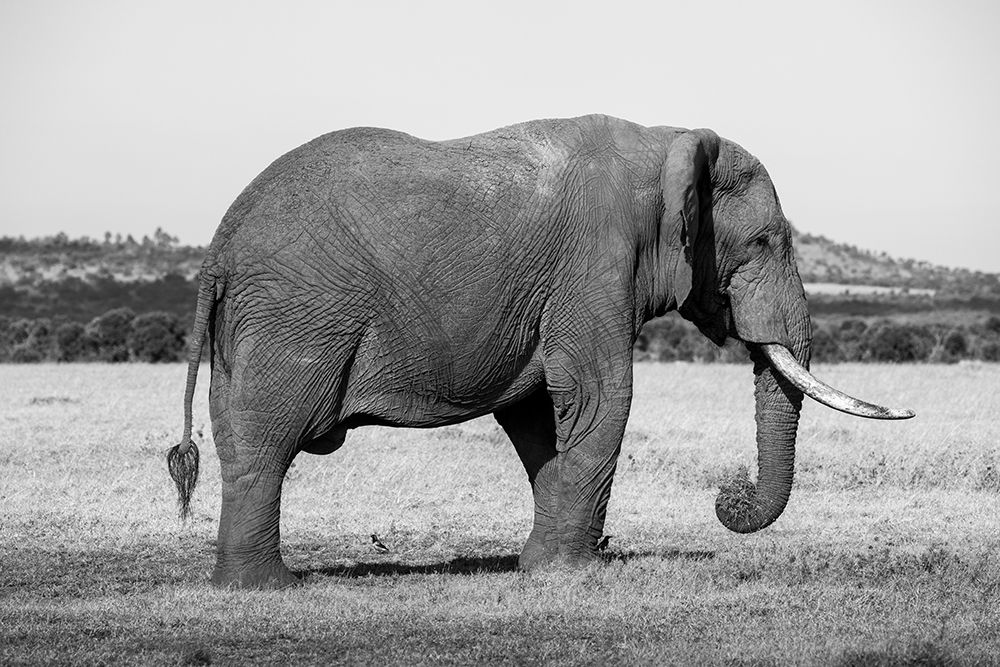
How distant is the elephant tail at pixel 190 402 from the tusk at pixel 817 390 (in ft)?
14.4

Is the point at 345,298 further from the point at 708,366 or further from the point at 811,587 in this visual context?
the point at 708,366

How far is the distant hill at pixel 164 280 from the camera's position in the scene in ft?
283

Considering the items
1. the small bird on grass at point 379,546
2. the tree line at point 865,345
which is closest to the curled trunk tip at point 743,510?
the small bird on grass at point 379,546

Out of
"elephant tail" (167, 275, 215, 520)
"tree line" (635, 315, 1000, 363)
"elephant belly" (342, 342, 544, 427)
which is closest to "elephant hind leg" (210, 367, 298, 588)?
"elephant tail" (167, 275, 215, 520)

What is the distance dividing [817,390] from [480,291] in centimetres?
278

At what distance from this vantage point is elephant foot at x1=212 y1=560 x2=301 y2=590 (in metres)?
10.4

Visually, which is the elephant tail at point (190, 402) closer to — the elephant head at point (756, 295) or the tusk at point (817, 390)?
the elephant head at point (756, 295)

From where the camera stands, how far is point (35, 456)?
17344 millimetres

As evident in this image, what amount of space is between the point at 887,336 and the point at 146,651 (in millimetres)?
43268

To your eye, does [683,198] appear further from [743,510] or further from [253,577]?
[253,577]

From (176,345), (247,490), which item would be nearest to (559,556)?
(247,490)

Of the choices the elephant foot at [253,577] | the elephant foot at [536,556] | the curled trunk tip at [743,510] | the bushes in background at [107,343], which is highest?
the bushes in background at [107,343]

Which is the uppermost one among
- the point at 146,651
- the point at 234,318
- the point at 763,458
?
the point at 234,318

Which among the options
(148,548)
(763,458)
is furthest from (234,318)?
(763,458)
